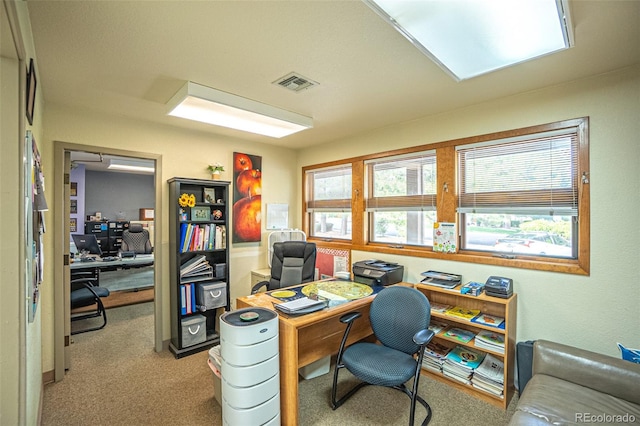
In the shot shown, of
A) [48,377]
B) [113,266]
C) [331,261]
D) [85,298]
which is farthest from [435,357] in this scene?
[113,266]

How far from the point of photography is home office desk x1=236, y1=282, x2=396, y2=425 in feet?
6.43

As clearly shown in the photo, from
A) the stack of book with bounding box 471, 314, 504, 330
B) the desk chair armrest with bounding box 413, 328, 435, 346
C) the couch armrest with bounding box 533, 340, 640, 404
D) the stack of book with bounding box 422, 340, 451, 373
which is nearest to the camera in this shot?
the couch armrest with bounding box 533, 340, 640, 404

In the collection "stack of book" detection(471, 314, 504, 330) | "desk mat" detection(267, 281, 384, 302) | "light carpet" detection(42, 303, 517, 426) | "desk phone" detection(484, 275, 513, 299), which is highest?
"desk phone" detection(484, 275, 513, 299)

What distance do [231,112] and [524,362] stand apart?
3229 mm

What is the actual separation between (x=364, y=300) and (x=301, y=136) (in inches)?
88.5

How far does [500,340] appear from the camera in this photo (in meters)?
2.39

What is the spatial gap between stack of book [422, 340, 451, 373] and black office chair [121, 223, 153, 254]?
5.74 metres

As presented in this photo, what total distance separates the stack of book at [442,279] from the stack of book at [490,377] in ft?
2.22

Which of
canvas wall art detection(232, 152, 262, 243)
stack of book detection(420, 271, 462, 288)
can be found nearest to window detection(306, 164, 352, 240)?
canvas wall art detection(232, 152, 262, 243)

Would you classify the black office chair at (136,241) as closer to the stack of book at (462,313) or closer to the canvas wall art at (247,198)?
the canvas wall art at (247,198)

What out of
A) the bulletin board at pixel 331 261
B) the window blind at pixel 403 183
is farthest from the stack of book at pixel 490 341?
the bulletin board at pixel 331 261

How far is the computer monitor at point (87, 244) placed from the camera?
5.14m

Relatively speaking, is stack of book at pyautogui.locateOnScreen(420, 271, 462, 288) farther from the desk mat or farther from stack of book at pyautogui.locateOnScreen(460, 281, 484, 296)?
the desk mat

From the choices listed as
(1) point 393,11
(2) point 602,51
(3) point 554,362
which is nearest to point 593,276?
(3) point 554,362
